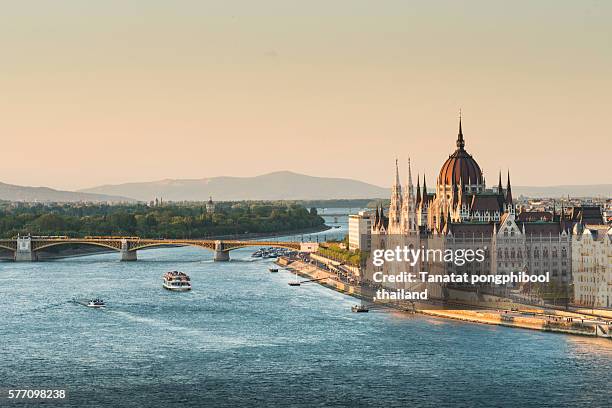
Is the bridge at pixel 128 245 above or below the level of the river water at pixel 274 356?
above

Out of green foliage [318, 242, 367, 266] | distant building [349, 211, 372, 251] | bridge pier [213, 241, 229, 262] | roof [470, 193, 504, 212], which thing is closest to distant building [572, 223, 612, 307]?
roof [470, 193, 504, 212]

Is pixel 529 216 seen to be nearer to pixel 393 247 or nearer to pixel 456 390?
pixel 393 247

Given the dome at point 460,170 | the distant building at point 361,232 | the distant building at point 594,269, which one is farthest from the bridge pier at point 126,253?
the distant building at point 594,269

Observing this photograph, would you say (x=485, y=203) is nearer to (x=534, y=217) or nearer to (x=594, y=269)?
(x=534, y=217)

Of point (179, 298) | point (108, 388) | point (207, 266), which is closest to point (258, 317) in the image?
point (179, 298)

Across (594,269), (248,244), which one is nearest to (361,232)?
(248,244)

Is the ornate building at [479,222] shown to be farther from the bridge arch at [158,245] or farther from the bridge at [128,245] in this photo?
the bridge arch at [158,245]
